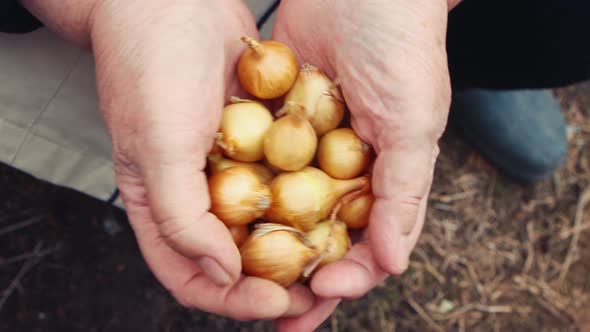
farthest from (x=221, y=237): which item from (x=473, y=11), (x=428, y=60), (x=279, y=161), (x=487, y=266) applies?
(x=487, y=266)

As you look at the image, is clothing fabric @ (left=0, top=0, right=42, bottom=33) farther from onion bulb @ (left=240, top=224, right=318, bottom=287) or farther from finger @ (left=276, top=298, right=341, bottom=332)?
finger @ (left=276, top=298, right=341, bottom=332)

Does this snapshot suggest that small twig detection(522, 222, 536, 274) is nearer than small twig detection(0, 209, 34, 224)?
No

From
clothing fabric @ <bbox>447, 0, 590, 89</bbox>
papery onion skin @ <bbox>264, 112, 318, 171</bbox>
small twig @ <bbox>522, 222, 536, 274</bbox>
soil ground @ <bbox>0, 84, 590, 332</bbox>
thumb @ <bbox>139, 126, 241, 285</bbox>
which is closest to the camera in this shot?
thumb @ <bbox>139, 126, 241, 285</bbox>

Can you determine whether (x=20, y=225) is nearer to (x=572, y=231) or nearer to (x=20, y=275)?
(x=20, y=275)

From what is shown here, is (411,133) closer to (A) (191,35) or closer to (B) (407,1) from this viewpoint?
(B) (407,1)

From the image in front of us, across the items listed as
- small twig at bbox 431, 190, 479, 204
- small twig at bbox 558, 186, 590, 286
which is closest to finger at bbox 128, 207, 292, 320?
small twig at bbox 431, 190, 479, 204

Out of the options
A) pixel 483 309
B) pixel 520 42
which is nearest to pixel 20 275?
→ pixel 483 309
